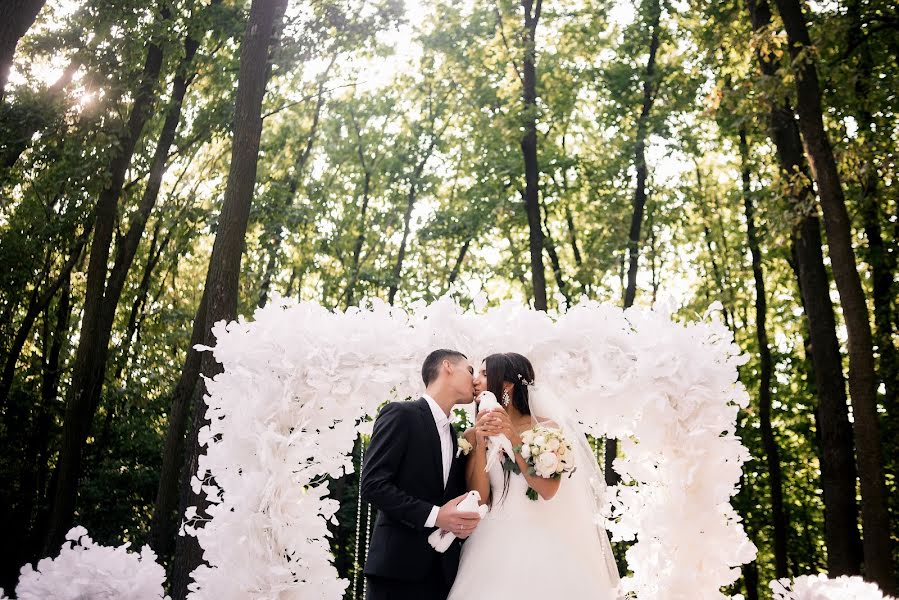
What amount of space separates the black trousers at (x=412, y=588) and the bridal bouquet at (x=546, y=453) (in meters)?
0.87

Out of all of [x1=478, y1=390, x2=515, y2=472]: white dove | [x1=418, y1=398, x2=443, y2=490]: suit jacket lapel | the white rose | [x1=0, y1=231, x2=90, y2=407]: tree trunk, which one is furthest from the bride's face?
[x1=0, y1=231, x2=90, y2=407]: tree trunk

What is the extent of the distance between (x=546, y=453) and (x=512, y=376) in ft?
2.41

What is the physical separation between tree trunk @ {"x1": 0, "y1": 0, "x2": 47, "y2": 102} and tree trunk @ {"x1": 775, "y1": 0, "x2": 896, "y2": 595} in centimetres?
756

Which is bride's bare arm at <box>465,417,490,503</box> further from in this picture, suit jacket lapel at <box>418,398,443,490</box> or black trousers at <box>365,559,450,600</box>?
black trousers at <box>365,559,450,600</box>

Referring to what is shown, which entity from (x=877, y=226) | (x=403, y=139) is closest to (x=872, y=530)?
(x=877, y=226)

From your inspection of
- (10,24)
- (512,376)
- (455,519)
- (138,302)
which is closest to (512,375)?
(512,376)

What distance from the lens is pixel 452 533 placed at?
4.44 m

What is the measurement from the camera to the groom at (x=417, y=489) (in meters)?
4.31

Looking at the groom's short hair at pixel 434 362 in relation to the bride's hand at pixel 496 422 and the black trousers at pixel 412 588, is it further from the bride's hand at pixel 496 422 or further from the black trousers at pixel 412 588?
the black trousers at pixel 412 588

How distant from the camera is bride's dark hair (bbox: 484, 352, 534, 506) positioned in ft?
16.3

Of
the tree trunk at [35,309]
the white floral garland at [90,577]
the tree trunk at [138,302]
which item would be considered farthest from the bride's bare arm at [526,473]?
the tree trunk at [138,302]

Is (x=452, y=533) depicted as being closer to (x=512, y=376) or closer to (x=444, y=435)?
(x=444, y=435)

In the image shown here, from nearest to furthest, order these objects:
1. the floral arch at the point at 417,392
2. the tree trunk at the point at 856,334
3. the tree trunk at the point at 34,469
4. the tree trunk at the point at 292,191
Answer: the floral arch at the point at 417,392 < the tree trunk at the point at 856,334 < the tree trunk at the point at 292,191 < the tree trunk at the point at 34,469

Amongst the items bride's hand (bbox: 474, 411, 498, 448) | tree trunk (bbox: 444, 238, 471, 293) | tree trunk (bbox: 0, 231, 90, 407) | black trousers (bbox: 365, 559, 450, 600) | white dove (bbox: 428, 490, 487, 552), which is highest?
tree trunk (bbox: 444, 238, 471, 293)
